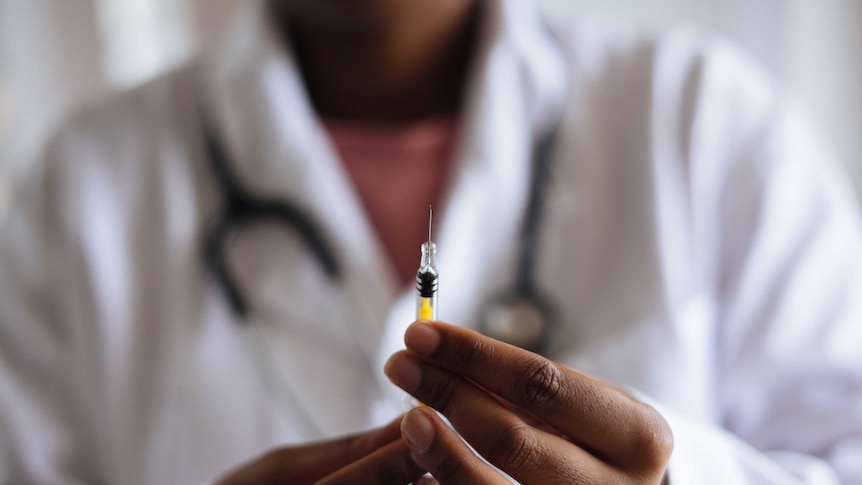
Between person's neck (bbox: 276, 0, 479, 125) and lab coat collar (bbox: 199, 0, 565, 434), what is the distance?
0.10 feet

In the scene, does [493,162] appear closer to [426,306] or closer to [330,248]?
[330,248]

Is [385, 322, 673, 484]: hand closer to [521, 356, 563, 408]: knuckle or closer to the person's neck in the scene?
[521, 356, 563, 408]: knuckle

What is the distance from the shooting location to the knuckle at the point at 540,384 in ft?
0.97

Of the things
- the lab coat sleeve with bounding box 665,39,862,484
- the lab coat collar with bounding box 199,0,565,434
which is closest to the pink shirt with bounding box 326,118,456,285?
the lab coat collar with bounding box 199,0,565,434

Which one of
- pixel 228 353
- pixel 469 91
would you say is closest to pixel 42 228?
pixel 228 353

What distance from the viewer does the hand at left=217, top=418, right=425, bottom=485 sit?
1.07 ft

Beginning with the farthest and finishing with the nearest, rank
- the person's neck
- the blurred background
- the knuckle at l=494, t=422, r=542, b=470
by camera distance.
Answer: the blurred background < the person's neck < the knuckle at l=494, t=422, r=542, b=470

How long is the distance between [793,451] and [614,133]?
0.32m

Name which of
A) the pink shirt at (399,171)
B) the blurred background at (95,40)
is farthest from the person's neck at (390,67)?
the blurred background at (95,40)

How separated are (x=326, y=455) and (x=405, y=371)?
10 centimetres

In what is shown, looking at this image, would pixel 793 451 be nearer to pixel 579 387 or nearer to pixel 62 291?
pixel 579 387

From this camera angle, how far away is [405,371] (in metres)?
0.30

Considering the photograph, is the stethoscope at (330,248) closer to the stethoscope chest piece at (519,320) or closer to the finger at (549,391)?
the stethoscope chest piece at (519,320)

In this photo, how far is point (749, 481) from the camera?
1.32ft
